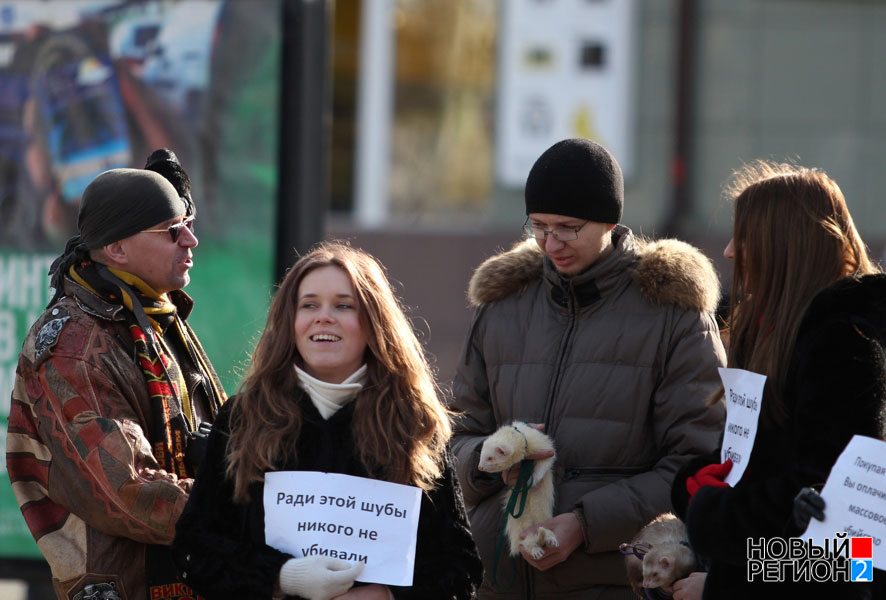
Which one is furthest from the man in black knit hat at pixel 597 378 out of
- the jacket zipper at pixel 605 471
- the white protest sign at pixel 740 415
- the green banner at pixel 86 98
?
the green banner at pixel 86 98

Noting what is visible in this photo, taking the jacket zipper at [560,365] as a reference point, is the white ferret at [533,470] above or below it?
below

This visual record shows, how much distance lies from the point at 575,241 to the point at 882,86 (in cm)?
780

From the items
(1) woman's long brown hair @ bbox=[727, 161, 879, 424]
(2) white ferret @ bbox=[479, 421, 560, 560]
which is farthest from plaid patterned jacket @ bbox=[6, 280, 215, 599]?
(1) woman's long brown hair @ bbox=[727, 161, 879, 424]

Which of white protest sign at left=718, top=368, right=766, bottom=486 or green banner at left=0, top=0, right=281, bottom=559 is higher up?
green banner at left=0, top=0, right=281, bottom=559

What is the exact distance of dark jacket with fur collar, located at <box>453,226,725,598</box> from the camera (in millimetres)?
3061

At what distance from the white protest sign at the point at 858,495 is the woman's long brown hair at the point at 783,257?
0.73ft

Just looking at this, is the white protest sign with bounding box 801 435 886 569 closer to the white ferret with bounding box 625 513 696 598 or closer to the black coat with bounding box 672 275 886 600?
the black coat with bounding box 672 275 886 600

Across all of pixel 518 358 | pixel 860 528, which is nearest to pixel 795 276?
pixel 860 528

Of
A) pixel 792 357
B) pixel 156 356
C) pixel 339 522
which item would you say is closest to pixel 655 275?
A: pixel 792 357

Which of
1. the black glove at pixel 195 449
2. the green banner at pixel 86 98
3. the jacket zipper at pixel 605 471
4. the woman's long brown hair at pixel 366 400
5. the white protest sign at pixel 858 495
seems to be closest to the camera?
the white protest sign at pixel 858 495

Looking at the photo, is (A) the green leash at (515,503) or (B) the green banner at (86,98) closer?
(A) the green leash at (515,503)

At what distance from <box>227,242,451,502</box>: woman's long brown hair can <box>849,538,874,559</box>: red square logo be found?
3.20 ft

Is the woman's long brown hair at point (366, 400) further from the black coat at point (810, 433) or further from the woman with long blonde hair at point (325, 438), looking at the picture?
the black coat at point (810, 433)

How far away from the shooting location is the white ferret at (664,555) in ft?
9.10
